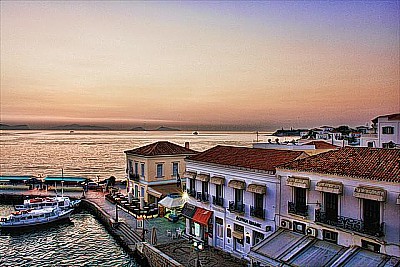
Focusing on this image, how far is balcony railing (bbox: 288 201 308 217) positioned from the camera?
57.0ft

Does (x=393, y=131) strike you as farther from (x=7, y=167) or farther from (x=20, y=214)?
(x=7, y=167)

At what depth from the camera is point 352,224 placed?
15.4m

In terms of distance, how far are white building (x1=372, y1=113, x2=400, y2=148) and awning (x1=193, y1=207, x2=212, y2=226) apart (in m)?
21.8

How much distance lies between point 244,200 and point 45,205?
25.8m

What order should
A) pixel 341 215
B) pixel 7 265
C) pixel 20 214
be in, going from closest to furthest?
pixel 341 215 → pixel 7 265 → pixel 20 214

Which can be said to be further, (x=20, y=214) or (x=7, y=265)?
(x=20, y=214)

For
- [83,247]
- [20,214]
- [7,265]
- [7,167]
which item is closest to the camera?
[7,265]

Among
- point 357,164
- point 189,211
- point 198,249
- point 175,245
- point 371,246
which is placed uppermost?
point 357,164

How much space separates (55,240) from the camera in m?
29.4

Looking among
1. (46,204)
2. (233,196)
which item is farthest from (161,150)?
(233,196)

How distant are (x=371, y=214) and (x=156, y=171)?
77.0ft

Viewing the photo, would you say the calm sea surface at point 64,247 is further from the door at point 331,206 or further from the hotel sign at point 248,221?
the door at point 331,206

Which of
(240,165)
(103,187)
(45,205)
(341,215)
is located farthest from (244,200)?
(103,187)

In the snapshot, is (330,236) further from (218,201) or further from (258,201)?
(218,201)
